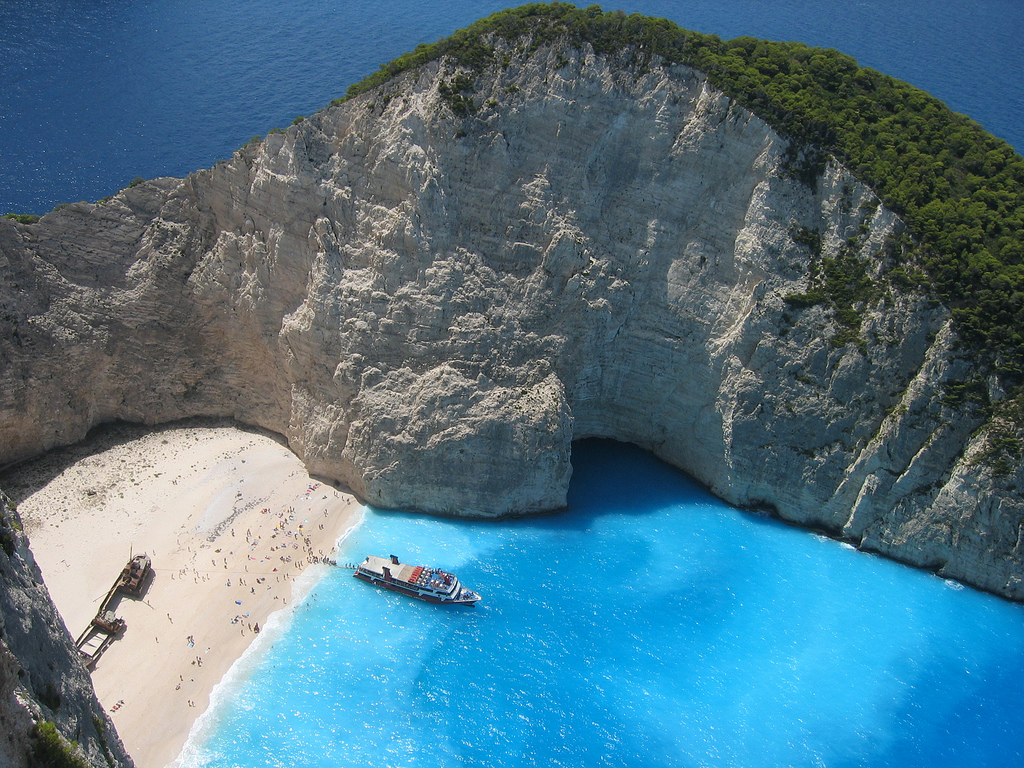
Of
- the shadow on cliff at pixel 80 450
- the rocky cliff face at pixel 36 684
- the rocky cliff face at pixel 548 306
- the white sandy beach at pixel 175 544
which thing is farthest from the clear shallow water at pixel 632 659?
the rocky cliff face at pixel 36 684

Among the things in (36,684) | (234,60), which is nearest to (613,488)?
(36,684)

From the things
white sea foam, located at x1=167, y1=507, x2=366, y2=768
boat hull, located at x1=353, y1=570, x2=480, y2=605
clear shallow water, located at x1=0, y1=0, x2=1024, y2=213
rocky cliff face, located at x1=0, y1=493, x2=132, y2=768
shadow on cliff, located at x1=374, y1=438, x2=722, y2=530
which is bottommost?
white sea foam, located at x1=167, y1=507, x2=366, y2=768

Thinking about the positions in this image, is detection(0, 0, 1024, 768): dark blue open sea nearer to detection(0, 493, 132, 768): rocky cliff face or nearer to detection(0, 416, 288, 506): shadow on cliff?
detection(0, 416, 288, 506): shadow on cliff

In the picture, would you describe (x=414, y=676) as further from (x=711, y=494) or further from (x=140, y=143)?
(x=140, y=143)

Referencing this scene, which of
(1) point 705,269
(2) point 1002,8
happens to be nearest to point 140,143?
(1) point 705,269

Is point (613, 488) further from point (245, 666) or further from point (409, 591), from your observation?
point (245, 666)

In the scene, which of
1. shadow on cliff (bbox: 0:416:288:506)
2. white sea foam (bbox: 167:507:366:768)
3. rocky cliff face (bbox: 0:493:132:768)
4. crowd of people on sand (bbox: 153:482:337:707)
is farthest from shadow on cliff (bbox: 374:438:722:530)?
rocky cliff face (bbox: 0:493:132:768)

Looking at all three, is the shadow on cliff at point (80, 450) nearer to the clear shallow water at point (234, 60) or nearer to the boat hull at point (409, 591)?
the boat hull at point (409, 591)
